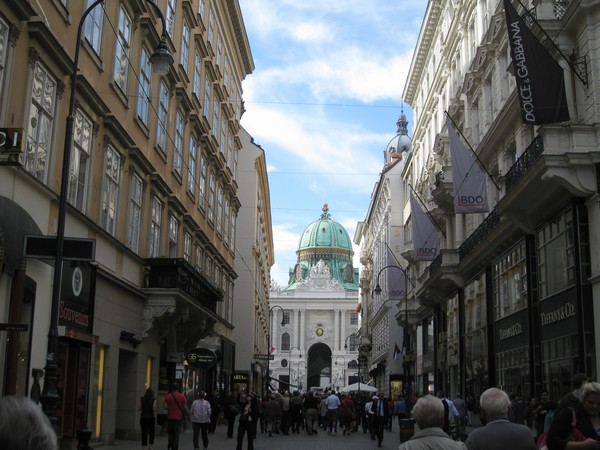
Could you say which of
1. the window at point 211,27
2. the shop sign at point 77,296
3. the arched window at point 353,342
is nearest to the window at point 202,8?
the window at point 211,27

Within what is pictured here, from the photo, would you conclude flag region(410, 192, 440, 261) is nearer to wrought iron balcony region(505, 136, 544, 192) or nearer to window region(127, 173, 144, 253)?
wrought iron balcony region(505, 136, 544, 192)

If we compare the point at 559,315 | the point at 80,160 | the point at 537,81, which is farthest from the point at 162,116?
the point at 559,315

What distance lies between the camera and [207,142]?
3519cm

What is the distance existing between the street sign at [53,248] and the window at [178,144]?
15.0 m

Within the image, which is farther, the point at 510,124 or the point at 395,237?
the point at 395,237

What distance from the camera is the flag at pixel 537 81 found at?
19594 millimetres

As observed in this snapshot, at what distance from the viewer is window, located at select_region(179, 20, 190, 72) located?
29.8 meters

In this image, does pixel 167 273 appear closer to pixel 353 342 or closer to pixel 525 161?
pixel 525 161

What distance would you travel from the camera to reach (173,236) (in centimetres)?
2895

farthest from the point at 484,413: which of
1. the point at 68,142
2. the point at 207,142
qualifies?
the point at 207,142

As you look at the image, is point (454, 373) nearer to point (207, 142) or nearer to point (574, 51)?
point (207, 142)

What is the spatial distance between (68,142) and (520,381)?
17675 mm

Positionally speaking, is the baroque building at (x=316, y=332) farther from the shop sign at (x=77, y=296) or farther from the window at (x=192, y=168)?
the shop sign at (x=77, y=296)

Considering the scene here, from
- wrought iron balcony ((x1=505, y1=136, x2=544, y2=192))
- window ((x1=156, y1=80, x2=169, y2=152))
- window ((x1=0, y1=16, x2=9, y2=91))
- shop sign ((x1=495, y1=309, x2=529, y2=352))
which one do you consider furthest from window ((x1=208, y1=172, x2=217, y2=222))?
window ((x1=0, y1=16, x2=9, y2=91))
